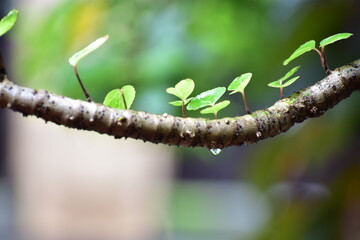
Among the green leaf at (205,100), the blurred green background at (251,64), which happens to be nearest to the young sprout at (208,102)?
the green leaf at (205,100)

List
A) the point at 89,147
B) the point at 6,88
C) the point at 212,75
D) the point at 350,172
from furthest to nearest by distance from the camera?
1. the point at 89,147
2. the point at 212,75
3. the point at 350,172
4. the point at 6,88

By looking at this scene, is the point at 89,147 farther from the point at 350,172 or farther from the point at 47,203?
the point at 350,172

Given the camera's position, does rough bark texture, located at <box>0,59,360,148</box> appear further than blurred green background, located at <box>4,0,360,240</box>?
No

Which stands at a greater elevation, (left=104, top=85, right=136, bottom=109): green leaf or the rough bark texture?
(left=104, top=85, right=136, bottom=109): green leaf

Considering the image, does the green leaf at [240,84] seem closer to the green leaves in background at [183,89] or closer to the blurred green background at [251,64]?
the green leaves in background at [183,89]

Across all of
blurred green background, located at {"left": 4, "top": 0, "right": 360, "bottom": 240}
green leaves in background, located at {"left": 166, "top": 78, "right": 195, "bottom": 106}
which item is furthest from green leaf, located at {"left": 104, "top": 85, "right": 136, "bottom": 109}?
blurred green background, located at {"left": 4, "top": 0, "right": 360, "bottom": 240}

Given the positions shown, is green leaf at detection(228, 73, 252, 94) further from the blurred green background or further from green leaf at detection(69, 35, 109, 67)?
the blurred green background

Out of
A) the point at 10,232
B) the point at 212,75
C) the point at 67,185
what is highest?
the point at 212,75

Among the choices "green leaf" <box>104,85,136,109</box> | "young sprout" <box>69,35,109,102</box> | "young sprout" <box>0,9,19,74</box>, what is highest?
"young sprout" <box>0,9,19,74</box>

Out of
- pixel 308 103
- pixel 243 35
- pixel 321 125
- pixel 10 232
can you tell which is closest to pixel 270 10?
pixel 243 35
